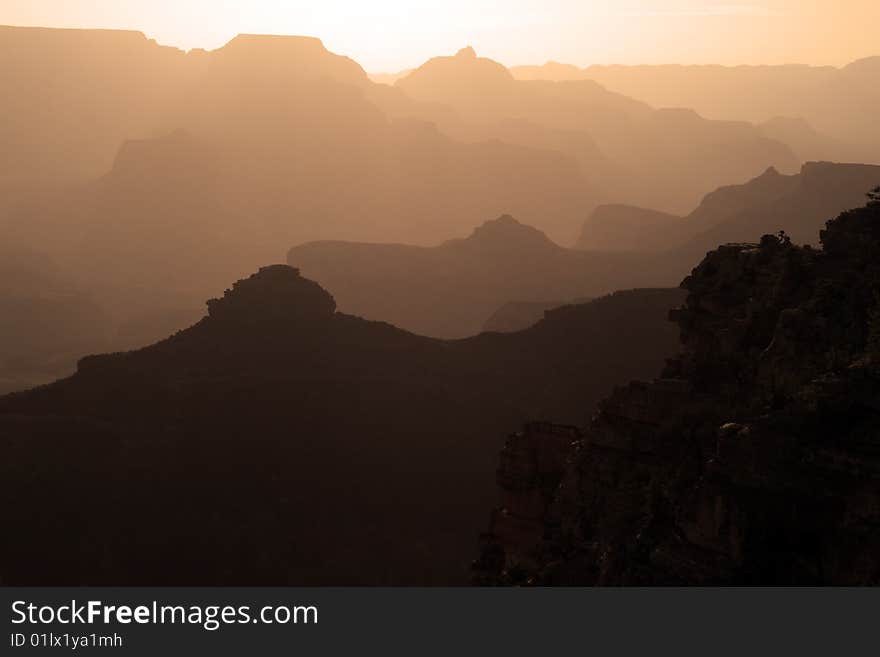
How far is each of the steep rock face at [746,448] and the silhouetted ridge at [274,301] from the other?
216ft

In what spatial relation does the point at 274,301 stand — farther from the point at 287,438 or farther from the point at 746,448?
the point at 746,448

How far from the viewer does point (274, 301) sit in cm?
10106

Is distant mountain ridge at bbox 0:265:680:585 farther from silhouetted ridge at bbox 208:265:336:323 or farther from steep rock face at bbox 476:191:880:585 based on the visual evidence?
steep rock face at bbox 476:191:880:585

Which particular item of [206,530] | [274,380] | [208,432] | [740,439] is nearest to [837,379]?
[740,439]

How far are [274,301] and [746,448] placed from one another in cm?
8042

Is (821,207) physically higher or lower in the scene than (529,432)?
higher

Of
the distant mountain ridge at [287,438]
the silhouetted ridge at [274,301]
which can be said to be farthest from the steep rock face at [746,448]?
the silhouetted ridge at [274,301]

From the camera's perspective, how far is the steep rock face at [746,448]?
2236cm

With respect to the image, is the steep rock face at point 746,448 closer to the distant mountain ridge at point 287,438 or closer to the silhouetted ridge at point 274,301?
the distant mountain ridge at point 287,438

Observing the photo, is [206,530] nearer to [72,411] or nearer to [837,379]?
[72,411]

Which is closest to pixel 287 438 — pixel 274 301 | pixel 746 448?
pixel 274 301

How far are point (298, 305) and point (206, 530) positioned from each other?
32.6m

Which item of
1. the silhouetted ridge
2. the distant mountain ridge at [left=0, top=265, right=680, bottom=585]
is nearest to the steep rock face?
the distant mountain ridge at [left=0, top=265, right=680, bottom=585]
